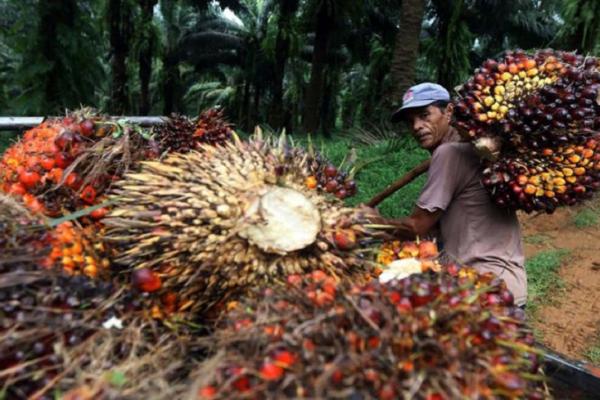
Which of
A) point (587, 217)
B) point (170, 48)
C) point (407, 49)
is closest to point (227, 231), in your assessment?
point (407, 49)

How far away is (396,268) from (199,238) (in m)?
0.54

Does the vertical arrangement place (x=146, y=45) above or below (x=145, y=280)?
above

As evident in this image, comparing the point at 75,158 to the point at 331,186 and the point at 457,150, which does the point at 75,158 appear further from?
the point at 457,150

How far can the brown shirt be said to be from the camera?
2.11 metres

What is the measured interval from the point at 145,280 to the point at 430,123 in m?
1.64

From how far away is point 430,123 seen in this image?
2.44 meters

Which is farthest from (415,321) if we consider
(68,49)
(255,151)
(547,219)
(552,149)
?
(68,49)

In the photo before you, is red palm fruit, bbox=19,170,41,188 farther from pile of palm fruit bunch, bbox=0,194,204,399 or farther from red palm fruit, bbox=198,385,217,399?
red palm fruit, bbox=198,385,217,399

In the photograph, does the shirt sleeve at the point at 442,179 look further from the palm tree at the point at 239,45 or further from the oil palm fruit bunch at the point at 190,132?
the palm tree at the point at 239,45

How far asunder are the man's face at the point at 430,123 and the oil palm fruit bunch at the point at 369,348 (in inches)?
56.5

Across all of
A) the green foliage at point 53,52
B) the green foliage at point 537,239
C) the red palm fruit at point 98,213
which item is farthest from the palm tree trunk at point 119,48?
the red palm fruit at point 98,213

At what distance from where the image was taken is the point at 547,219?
7805 millimetres

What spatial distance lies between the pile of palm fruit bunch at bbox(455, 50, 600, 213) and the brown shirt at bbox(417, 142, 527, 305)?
1.13 feet

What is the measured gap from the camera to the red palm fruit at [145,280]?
1237mm
